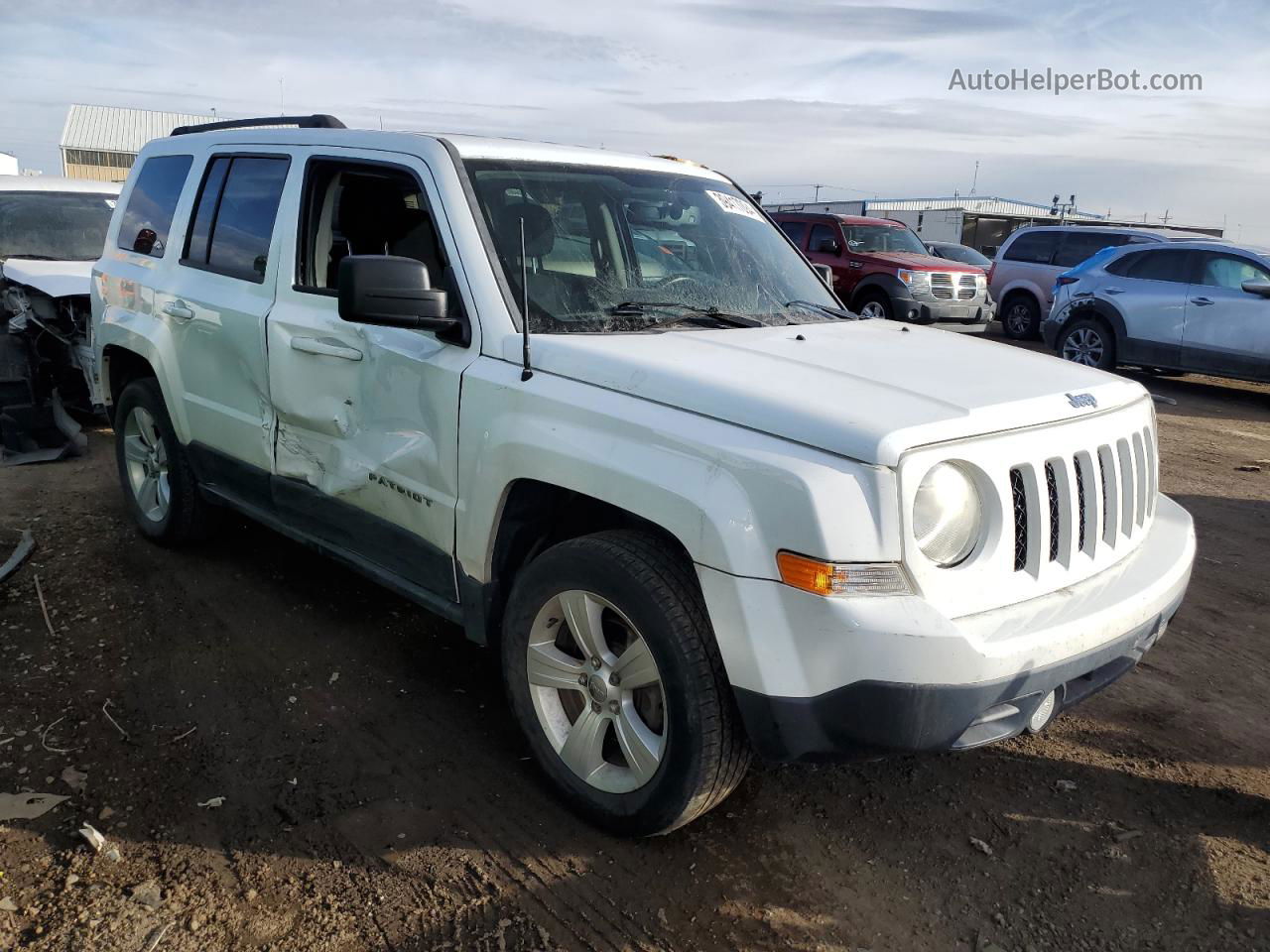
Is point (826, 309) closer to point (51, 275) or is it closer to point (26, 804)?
point (26, 804)

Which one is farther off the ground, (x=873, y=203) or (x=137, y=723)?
(x=873, y=203)

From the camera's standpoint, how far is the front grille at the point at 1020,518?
2.61 m

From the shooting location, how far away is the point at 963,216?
41.2 metres

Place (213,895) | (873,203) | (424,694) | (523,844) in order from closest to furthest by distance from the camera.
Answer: (213,895) → (523,844) → (424,694) → (873,203)

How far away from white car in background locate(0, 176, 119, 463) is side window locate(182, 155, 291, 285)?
346cm

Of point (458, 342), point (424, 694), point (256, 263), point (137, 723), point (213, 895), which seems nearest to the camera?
point (213, 895)

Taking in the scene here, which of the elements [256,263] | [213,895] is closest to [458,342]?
[256,263]

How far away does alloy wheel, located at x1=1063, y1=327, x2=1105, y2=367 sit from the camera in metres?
12.3

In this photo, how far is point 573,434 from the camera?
9.32ft

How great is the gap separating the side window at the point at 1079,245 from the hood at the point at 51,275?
45.4 ft

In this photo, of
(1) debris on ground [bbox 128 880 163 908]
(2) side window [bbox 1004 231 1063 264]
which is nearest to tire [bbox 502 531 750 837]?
(1) debris on ground [bbox 128 880 163 908]

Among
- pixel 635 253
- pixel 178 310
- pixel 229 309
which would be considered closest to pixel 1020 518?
pixel 635 253

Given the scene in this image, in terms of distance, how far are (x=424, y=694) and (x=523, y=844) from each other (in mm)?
1037

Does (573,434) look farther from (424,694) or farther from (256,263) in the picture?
(256,263)
